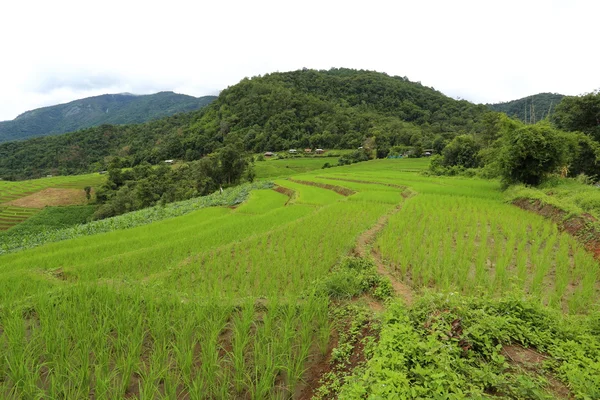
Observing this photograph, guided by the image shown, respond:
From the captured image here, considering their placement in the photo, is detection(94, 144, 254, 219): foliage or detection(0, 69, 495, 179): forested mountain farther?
detection(0, 69, 495, 179): forested mountain

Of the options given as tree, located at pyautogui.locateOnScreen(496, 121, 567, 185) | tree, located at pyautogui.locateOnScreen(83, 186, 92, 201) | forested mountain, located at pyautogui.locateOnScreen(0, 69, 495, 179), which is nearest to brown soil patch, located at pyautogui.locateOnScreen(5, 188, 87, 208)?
tree, located at pyautogui.locateOnScreen(83, 186, 92, 201)

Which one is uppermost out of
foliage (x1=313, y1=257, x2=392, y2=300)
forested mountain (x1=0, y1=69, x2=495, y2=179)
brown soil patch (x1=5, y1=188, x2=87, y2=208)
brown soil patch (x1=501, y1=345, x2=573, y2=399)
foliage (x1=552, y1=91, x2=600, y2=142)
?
forested mountain (x1=0, y1=69, x2=495, y2=179)

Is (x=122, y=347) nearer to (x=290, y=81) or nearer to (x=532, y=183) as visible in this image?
(x=532, y=183)

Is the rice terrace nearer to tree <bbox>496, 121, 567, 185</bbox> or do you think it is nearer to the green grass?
tree <bbox>496, 121, 567, 185</bbox>

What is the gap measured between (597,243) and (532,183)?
8.59 metres

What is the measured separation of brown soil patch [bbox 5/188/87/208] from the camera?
38875 mm

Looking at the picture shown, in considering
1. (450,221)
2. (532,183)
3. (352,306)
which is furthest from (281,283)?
(532,183)

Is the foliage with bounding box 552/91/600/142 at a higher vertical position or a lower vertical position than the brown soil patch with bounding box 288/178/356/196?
higher

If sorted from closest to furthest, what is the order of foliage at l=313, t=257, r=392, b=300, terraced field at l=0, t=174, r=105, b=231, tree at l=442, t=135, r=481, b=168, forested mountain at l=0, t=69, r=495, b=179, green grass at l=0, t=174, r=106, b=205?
foliage at l=313, t=257, r=392, b=300
tree at l=442, t=135, r=481, b=168
terraced field at l=0, t=174, r=105, b=231
green grass at l=0, t=174, r=106, b=205
forested mountain at l=0, t=69, r=495, b=179

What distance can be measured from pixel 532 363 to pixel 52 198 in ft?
179

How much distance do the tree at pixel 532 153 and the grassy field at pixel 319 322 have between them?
6394 mm

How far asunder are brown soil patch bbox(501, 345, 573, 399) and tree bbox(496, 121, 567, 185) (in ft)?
43.2

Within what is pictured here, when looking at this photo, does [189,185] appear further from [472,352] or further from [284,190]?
[472,352]

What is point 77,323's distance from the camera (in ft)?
12.3
